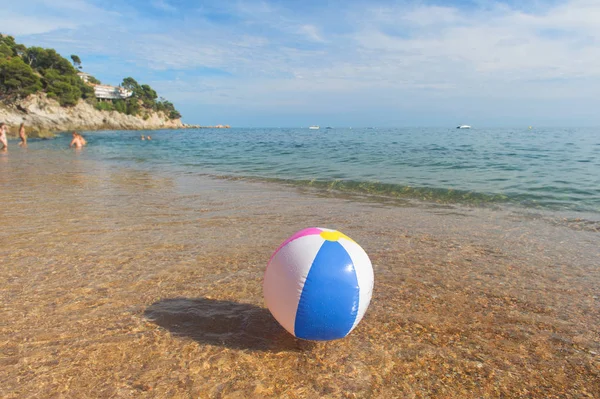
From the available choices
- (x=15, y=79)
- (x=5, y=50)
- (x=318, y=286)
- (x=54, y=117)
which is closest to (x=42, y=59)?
(x=5, y=50)

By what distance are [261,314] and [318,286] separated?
1.32 m

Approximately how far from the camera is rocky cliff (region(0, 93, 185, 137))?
55.0 metres

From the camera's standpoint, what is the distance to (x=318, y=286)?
2.82 m

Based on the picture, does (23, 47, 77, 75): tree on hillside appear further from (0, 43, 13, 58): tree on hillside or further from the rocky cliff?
the rocky cliff

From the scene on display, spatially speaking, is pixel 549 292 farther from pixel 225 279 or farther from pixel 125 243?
pixel 125 243

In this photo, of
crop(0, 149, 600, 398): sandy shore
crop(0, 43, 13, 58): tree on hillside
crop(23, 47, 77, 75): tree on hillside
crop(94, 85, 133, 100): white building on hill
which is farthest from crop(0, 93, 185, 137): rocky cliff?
crop(0, 149, 600, 398): sandy shore

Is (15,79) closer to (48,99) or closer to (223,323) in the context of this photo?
(48,99)

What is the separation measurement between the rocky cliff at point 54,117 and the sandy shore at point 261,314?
1992 inches

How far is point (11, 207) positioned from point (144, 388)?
7792 mm

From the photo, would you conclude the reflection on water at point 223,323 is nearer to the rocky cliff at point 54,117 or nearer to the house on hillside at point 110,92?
the rocky cliff at point 54,117

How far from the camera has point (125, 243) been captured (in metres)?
5.88

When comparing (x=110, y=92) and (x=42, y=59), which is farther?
(x=110, y=92)

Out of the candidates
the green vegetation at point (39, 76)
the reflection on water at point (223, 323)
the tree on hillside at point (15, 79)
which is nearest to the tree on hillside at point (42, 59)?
the green vegetation at point (39, 76)

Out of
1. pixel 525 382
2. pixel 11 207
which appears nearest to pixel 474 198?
pixel 525 382
